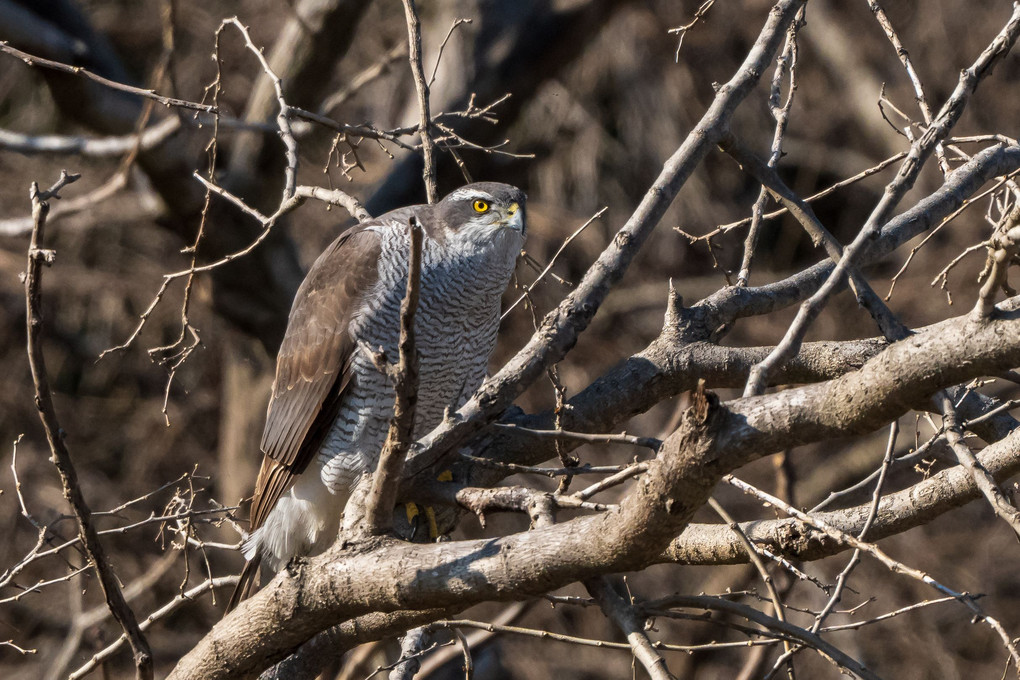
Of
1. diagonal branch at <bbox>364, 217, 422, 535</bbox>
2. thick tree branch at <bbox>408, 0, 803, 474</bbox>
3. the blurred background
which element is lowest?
diagonal branch at <bbox>364, 217, 422, 535</bbox>

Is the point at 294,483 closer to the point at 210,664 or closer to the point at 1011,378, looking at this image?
the point at 210,664

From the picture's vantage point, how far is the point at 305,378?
379cm

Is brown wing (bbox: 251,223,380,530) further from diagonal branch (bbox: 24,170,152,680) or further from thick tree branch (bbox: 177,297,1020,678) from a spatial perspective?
→ diagonal branch (bbox: 24,170,152,680)

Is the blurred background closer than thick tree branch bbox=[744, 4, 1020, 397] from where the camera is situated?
No

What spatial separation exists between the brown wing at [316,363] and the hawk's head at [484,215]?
0.93 feet

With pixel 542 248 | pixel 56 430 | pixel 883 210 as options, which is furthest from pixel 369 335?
pixel 542 248

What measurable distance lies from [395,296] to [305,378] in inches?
17.9

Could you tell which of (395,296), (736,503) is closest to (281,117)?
(395,296)

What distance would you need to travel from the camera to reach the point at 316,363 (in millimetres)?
3748

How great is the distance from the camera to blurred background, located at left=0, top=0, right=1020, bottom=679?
6980 mm

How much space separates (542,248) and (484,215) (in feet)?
13.9

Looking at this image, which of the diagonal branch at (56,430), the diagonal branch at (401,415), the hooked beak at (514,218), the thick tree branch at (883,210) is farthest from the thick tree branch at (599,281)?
the hooked beak at (514,218)

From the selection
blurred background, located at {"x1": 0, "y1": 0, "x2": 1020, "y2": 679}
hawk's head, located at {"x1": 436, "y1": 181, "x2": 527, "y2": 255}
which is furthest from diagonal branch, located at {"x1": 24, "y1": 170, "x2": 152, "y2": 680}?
blurred background, located at {"x1": 0, "y1": 0, "x2": 1020, "y2": 679}

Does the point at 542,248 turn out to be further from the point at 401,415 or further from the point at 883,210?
the point at 883,210
